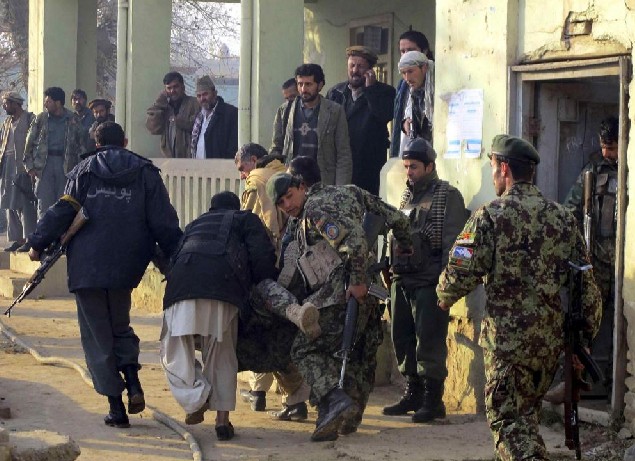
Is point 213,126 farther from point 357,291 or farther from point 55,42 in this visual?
point 357,291

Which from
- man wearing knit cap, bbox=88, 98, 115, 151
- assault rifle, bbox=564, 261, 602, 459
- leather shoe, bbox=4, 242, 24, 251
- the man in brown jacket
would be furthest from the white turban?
leather shoe, bbox=4, 242, 24, 251

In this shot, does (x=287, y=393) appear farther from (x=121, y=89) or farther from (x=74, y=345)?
(x=121, y=89)

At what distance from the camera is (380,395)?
8.66m

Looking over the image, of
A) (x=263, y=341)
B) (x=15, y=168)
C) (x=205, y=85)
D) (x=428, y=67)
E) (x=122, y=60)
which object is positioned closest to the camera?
(x=263, y=341)

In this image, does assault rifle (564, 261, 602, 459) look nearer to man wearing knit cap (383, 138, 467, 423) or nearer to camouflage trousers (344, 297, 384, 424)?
camouflage trousers (344, 297, 384, 424)

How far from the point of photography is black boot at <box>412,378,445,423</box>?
7.73 m

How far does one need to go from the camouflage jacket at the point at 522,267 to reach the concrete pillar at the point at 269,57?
5585mm

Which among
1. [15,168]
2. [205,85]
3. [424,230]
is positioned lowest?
[424,230]

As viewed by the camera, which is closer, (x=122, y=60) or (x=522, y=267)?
(x=522, y=267)

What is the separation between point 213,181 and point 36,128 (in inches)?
150

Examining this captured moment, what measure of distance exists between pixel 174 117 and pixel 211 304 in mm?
6019

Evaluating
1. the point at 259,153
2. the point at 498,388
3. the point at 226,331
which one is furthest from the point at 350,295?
the point at 259,153

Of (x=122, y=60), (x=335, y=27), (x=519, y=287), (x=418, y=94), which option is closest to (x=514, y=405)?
(x=519, y=287)

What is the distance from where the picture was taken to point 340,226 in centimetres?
701
